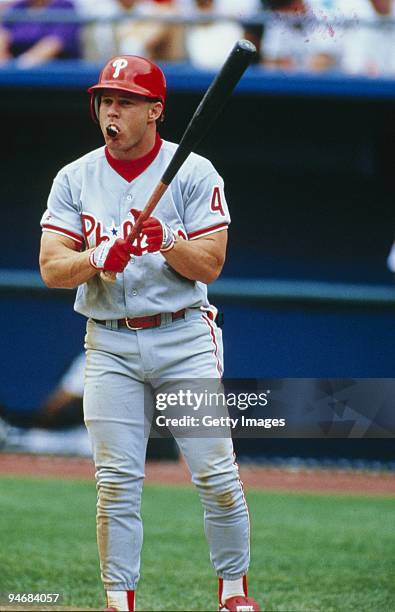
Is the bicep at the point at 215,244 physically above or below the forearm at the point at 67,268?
above

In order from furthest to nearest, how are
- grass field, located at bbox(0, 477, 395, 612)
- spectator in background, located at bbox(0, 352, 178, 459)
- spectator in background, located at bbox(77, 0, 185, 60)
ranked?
spectator in background, located at bbox(0, 352, 178, 459) → spectator in background, located at bbox(77, 0, 185, 60) → grass field, located at bbox(0, 477, 395, 612)

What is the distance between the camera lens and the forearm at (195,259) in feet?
9.81

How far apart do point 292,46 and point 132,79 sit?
4.34 m

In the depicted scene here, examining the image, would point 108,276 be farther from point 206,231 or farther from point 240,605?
point 240,605

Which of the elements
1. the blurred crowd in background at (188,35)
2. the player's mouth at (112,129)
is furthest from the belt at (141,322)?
the blurred crowd in background at (188,35)

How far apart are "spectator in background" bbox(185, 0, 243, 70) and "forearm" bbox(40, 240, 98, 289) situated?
426cm

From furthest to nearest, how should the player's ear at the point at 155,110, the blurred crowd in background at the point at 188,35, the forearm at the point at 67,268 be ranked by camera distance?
1. the blurred crowd in background at the point at 188,35
2. the player's ear at the point at 155,110
3. the forearm at the point at 67,268

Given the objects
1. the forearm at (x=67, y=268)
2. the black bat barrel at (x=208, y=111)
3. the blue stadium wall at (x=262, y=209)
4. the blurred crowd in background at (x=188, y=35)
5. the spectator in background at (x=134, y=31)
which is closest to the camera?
the black bat barrel at (x=208, y=111)

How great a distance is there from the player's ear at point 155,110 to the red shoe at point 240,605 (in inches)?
53.7

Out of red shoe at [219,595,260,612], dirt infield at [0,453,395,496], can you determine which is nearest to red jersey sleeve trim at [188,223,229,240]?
red shoe at [219,595,260,612]

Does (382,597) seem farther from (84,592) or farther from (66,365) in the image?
(66,365)

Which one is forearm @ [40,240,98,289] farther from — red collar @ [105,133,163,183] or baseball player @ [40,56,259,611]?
red collar @ [105,133,163,183]

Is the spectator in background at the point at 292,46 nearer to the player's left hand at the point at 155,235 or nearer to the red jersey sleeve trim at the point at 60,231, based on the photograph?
the red jersey sleeve trim at the point at 60,231

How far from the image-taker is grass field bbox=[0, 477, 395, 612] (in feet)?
12.2
